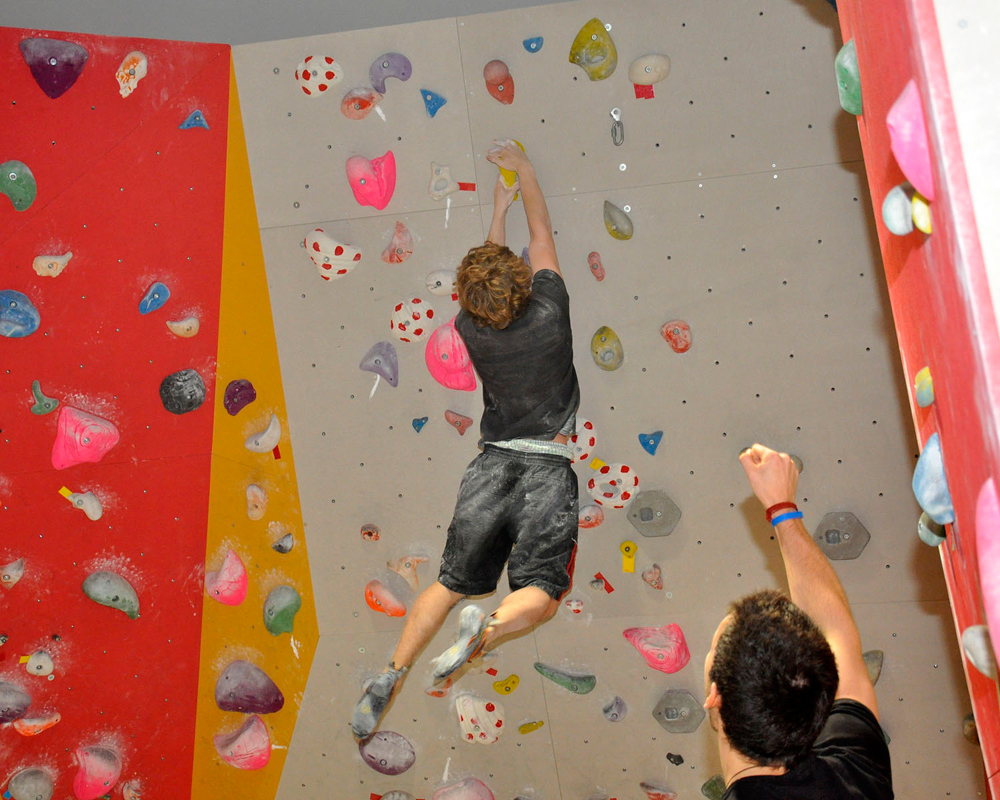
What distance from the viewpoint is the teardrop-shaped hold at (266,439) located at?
286 cm

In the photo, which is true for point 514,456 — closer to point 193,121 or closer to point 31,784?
point 193,121

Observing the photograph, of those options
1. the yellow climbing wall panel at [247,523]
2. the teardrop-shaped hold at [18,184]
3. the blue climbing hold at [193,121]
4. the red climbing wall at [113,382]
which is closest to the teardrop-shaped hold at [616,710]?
the yellow climbing wall panel at [247,523]

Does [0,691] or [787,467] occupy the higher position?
[787,467]

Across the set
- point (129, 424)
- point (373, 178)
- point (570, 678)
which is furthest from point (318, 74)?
point (570, 678)

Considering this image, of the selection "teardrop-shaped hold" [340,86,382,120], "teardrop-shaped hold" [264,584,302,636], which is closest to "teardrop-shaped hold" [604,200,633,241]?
"teardrop-shaped hold" [340,86,382,120]

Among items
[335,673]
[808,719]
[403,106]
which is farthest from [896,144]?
[335,673]

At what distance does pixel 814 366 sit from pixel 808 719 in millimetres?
1405

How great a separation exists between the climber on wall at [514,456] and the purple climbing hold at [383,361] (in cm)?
44

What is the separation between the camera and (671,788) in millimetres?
2895

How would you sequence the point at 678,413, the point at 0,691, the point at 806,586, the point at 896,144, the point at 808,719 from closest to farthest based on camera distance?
the point at 896,144, the point at 808,719, the point at 806,586, the point at 678,413, the point at 0,691

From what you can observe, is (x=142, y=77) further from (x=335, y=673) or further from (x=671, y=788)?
(x=671, y=788)

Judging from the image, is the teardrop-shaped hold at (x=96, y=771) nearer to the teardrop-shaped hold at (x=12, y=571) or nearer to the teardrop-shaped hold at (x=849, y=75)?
the teardrop-shaped hold at (x=12, y=571)

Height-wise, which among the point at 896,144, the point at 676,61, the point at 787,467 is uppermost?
the point at 676,61

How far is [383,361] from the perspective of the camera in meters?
2.80
